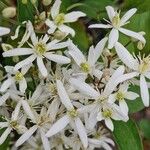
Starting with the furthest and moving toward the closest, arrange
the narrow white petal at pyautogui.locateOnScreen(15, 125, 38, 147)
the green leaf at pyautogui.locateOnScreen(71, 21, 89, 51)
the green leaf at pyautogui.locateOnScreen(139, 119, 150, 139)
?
the green leaf at pyautogui.locateOnScreen(139, 119, 150, 139)
the green leaf at pyautogui.locateOnScreen(71, 21, 89, 51)
the narrow white petal at pyautogui.locateOnScreen(15, 125, 38, 147)

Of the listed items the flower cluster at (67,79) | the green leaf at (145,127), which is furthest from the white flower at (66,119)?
the green leaf at (145,127)

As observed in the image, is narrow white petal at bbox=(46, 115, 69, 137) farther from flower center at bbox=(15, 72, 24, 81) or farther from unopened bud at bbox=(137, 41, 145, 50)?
unopened bud at bbox=(137, 41, 145, 50)

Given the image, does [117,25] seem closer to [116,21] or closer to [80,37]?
[116,21]

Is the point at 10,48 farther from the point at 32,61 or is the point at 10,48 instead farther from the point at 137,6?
the point at 137,6

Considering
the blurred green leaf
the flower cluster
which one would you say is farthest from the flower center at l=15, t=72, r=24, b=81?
the blurred green leaf

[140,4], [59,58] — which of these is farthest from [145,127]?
[59,58]

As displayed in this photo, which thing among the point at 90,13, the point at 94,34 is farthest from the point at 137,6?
the point at 94,34
